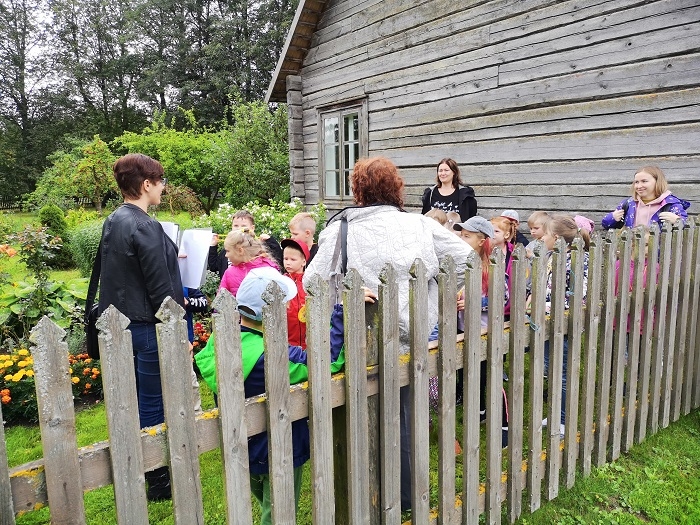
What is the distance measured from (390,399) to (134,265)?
1.69 metres

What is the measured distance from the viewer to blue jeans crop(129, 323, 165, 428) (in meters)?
2.98

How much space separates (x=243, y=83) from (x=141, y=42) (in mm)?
11330

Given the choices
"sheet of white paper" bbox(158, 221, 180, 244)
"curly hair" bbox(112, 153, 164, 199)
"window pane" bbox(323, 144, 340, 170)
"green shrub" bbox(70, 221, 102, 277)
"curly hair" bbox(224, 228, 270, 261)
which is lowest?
"green shrub" bbox(70, 221, 102, 277)

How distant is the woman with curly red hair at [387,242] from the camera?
2.57 metres

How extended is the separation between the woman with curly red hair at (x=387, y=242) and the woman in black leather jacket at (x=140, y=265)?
881mm

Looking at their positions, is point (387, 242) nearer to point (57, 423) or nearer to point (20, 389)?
point (57, 423)

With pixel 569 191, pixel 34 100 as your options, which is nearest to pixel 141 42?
pixel 34 100

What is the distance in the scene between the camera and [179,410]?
162cm

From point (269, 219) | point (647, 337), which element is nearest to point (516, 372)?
point (647, 337)

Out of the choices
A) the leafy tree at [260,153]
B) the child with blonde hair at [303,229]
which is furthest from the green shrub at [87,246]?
the child with blonde hair at [303,229]

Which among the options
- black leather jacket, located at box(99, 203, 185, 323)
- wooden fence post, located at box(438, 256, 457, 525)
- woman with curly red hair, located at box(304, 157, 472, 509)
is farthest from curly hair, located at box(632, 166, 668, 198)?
black leather jacket, located at box(99, 203, 185, 323)

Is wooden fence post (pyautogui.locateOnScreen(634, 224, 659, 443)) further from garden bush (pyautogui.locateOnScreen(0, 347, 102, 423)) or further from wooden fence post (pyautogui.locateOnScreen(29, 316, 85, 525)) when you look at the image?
garden bush (pyautogui.locateOnScreen(0, 347, 102, 423))

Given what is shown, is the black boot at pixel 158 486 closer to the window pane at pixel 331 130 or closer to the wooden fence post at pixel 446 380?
the wooden fence post at pixel 446 380

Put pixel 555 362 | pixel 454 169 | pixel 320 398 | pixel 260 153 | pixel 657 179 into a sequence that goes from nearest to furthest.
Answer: pixel 320 398, pixel 555 362, pixel 657 179, pixel 454 169, pixel 260 153
